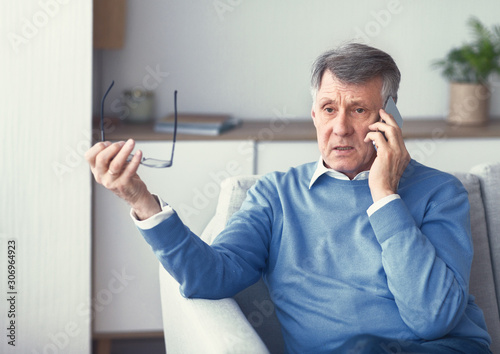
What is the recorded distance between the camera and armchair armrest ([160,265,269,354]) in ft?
4.74

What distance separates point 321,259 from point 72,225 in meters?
1.19

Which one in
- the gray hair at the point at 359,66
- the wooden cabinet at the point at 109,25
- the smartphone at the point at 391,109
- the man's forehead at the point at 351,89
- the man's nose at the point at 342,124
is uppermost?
the wooden cabinet at the point at 109,25

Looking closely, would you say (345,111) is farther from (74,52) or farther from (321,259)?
(74,52)

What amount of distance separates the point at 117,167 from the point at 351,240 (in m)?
0.68

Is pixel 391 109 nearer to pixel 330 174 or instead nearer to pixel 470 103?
pixel 330 174

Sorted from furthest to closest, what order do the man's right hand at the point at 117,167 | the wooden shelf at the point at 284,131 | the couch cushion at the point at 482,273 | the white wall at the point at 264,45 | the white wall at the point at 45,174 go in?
1. the white wall at the point at 264,45
2. the wooden shelf at the point at 284,131
3. the white wall at the point at 45,174
4. the couch cushion at the point at 482,273
5. the man's right hand at the point at 117,167

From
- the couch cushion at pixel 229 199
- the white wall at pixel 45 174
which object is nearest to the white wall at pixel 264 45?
the white wall at pixel 45 174

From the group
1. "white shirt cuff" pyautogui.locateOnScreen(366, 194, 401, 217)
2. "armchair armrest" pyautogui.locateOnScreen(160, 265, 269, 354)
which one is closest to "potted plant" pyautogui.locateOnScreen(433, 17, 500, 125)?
"white shirt cuff" pyautogui.locateOnScreen(366, 194, 401, 217)

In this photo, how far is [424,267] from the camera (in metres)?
1.54

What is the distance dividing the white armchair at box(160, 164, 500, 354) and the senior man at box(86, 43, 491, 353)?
76mm

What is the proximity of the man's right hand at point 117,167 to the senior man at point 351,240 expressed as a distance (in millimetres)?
11

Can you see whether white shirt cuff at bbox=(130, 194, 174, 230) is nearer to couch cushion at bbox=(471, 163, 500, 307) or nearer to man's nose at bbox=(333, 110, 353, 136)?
man's nose at bbox=(333, 110, 353, 136)

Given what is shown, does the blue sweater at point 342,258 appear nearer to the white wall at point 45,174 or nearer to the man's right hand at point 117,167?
the man's right hand at point 117,167

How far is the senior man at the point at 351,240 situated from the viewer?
1.54 metres
